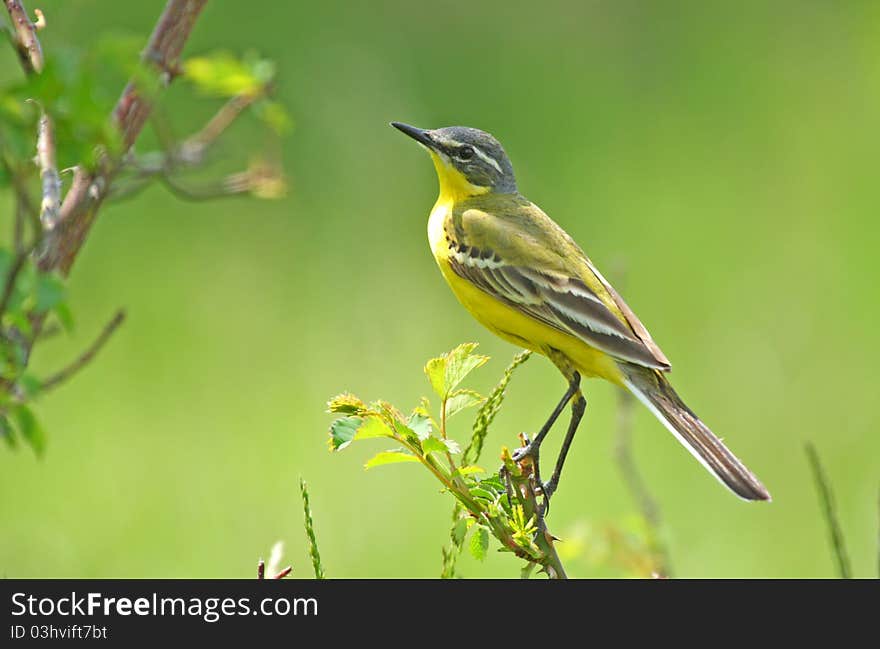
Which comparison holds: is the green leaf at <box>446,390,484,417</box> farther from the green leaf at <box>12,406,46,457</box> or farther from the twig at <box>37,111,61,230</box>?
the green leaf at <box>12,406,46,457</box>

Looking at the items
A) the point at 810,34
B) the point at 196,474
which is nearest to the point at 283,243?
the point at 196,474

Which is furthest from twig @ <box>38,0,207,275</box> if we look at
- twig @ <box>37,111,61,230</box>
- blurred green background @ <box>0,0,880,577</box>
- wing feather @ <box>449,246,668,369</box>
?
blurred green background @ <box>0,0,880,577</box>

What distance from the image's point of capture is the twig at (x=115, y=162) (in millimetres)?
2320

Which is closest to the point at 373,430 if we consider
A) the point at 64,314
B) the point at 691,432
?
the point at 64,314

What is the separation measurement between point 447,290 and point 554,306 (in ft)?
12.4

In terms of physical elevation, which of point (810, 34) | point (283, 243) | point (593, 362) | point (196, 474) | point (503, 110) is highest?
point (810, 34)

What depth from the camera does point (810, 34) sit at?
11.5m

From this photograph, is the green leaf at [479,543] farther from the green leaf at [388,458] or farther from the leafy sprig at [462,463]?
the green leaf at [388,458]

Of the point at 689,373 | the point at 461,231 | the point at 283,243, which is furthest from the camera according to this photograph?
the point at 283,243

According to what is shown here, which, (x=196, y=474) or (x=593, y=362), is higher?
(x=196, y=474)

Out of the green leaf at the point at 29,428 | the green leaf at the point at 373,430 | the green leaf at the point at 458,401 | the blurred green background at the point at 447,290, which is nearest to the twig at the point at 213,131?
the green leaf at the point at 29,428

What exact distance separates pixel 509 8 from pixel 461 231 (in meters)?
6.49

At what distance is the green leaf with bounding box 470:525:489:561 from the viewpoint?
9.84 ft

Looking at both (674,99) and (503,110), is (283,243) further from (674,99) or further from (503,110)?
(674,99)
